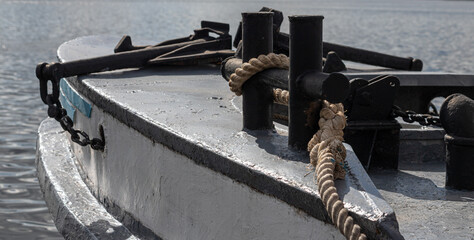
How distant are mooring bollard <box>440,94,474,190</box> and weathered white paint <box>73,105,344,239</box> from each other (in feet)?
3.25

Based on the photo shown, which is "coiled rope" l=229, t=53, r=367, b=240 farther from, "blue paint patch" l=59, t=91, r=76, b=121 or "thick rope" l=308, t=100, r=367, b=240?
"blue paint patch" l=59, t=91, r=76, b=121

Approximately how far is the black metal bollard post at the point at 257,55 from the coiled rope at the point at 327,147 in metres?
0.04

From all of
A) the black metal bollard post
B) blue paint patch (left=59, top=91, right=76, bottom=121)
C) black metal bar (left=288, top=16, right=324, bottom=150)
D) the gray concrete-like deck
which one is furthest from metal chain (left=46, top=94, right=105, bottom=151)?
black metal bar (left=288, top=16, right=324, bottom=150)

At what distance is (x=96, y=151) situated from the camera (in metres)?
4.54

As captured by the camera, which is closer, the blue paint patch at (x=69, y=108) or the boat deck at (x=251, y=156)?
the boat deck at (x=251, y=156)

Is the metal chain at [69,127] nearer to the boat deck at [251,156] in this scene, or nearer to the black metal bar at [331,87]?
the boat deck at [251,156]

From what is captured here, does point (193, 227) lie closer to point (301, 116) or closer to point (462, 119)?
point (301, 116)

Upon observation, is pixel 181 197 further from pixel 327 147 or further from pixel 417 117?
pixel 417 117

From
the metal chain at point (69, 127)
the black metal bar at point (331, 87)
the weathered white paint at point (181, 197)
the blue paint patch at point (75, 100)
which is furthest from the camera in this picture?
the blue paint patch at point (75, 100)

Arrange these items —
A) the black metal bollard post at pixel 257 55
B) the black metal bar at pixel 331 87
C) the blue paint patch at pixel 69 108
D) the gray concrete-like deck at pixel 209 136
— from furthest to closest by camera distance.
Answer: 1. the blue paint patch at pixel 69 108
2. the black metal bollard post at pixel 257 55
3. the black metal bar at pixel 331 87
4. the gray concrete-like deck at pixel 209 136

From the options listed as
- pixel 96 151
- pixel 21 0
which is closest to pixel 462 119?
pixel 96 151

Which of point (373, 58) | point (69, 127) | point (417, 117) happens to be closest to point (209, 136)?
point (417, 117)

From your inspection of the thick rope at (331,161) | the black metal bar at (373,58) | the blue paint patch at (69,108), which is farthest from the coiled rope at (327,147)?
the black metal bar at (373,58)

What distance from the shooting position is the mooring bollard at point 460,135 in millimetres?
3145
